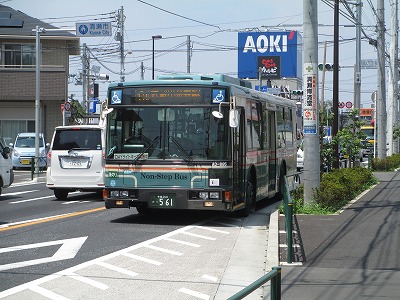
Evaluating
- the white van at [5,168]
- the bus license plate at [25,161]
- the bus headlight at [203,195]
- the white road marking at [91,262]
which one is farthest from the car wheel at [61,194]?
the bus license plate at [25,161]

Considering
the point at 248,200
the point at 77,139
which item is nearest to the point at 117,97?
the point at 248,200

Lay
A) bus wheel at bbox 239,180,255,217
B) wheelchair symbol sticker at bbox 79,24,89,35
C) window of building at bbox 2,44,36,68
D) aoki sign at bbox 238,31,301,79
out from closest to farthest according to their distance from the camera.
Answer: bus wheel at bbox 239,180,255,217 → wheelchair symbol sticker at bbox 79,24,89,35 → window of building at bbox 2,44,36,68 → aoki sign at bbox 238,31,301,79

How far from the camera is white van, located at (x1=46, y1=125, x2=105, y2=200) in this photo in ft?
66.8

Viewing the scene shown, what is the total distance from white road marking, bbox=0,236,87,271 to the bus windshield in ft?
8.25

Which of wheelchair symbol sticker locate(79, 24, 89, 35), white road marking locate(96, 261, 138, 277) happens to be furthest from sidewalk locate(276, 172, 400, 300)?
wheelchair symbol sticker locate(79, 24, 89, 35)

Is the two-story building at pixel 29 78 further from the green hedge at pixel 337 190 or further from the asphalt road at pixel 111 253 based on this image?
the asphalt road at pixel 111 253

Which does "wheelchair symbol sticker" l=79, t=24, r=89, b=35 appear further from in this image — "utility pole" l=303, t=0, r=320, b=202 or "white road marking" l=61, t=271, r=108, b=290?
"white road marking" l=61, t=271, r=108, b=290

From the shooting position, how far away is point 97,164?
20.4m

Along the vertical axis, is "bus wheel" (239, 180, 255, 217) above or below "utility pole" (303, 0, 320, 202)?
below

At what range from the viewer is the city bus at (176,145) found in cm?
1474

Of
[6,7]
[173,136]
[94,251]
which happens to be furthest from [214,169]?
[6,7]

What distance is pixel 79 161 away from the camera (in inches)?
803

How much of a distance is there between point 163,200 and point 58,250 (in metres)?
3.50

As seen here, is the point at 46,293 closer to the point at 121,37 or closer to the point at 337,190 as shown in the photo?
the point at 337,190
